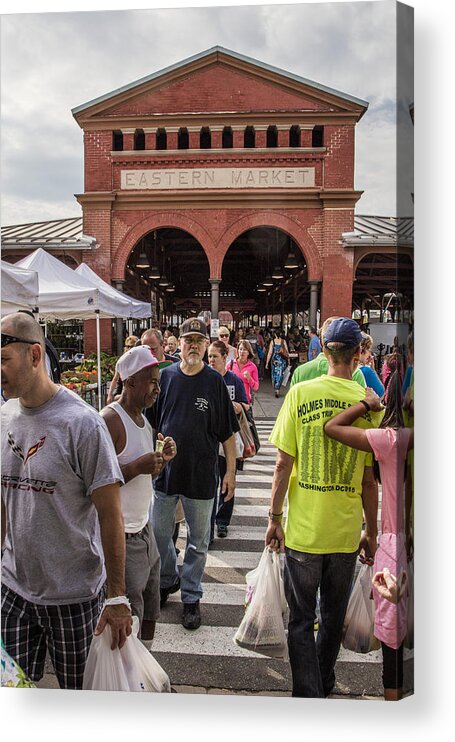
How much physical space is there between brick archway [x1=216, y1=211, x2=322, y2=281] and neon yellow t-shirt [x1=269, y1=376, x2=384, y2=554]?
870 mm

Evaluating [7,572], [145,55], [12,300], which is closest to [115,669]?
Answer: [7,572]

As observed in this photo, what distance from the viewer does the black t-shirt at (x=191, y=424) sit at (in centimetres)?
280

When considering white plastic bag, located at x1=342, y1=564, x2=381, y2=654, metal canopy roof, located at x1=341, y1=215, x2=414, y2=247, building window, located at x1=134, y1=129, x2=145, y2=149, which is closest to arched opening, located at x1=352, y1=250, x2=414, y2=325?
metal canopy roof, located at x1=341, y1=215, x2=414, y2=247

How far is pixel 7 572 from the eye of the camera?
84.2 inches

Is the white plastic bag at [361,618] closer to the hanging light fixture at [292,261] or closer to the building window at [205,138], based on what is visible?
the hanging light fixture at [292,261]

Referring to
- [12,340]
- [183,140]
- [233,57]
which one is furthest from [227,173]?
[12,340]

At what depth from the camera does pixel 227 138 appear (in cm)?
279

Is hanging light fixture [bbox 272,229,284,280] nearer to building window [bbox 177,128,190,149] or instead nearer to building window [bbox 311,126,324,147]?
building window [bbox 311,126,324,147]

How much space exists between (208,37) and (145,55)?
318mm

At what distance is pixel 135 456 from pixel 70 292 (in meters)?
1.07

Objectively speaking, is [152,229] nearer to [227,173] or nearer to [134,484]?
[227,173]

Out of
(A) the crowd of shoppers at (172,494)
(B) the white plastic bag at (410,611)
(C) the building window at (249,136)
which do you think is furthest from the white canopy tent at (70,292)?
(B) the white plastic bag at (410,611)

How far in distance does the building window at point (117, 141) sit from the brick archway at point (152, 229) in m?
0.35

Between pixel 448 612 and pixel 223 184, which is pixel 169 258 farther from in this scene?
pixel 448 612
